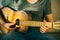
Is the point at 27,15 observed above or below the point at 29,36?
above

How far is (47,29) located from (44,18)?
9cm

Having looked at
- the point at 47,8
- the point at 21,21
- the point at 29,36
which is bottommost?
the point at 29,36

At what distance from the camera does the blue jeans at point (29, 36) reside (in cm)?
126

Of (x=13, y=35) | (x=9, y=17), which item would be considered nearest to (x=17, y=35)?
(x=13, y=35)

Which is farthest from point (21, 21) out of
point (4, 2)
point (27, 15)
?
point (4, 2)

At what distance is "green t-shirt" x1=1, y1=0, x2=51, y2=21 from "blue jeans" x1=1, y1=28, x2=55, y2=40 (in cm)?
12

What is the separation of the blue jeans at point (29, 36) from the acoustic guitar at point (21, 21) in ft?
0.12

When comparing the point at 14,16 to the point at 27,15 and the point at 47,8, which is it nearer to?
the point at 27,15

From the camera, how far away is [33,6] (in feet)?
4.27

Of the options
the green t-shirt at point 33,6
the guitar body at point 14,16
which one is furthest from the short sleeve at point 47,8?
the guitar body at point 14,16

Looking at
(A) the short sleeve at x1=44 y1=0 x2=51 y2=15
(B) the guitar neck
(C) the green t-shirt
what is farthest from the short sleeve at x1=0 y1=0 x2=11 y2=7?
(A) the short sleeve at x1=44 y1=0 x2=51 y2=15

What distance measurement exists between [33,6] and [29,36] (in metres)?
0.25

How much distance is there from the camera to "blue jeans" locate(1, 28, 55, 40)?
4.12 ft

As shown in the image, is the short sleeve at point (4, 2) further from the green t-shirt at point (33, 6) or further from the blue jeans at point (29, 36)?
the blue jeans at point (29, 36)
